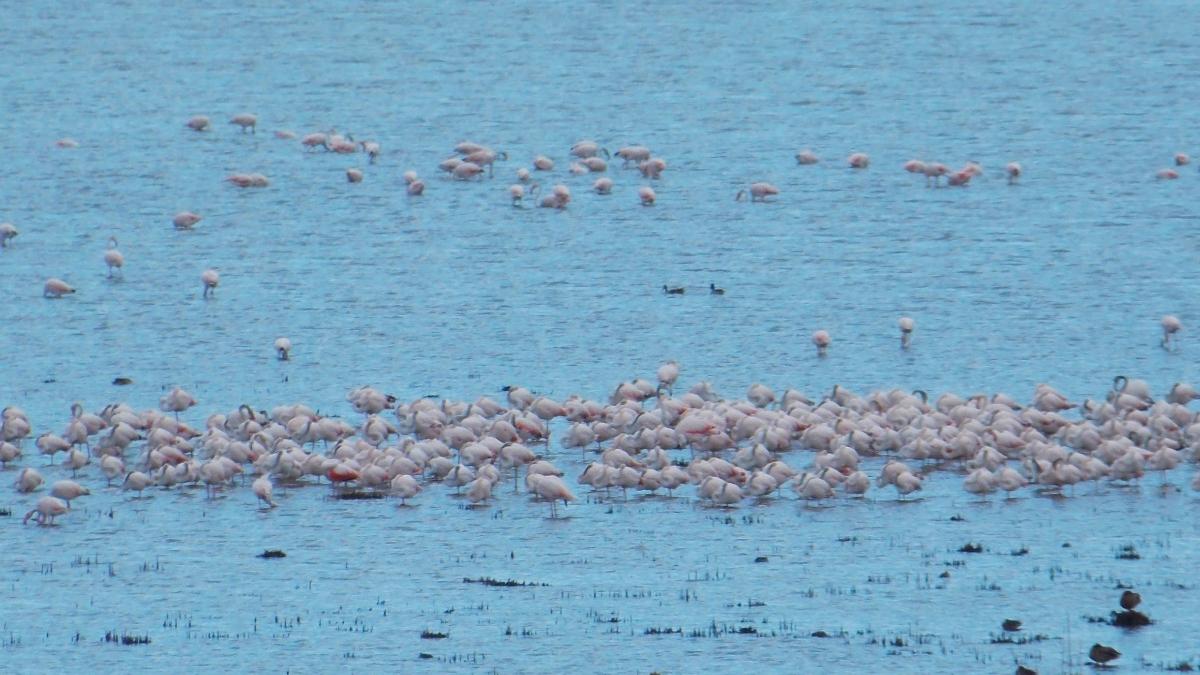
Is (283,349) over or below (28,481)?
below

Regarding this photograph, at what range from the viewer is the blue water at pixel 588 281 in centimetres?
1545

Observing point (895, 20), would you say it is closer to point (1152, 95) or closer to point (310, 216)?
point (1152, 95)

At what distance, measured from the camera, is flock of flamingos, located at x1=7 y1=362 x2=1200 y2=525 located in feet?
60.3

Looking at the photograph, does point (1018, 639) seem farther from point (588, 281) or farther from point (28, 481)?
point (588, 281)

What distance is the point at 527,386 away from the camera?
23.0m

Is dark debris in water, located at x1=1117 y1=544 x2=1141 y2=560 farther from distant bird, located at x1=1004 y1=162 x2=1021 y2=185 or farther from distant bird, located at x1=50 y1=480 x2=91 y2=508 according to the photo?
distant bird, located at x1=1004 y1=162 x2=1021 y2=185

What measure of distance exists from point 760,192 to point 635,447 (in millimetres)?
15158

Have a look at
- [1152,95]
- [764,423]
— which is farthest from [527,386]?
[1152,95]

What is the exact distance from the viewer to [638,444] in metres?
19.3

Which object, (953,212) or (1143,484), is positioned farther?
(953,212)

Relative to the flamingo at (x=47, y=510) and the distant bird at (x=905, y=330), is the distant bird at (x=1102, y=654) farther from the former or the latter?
the distant bird at (x=905, y=330)

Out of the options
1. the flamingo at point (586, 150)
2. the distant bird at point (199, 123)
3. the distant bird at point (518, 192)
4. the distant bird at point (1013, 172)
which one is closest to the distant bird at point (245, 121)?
the distant bird at point (199, 123)

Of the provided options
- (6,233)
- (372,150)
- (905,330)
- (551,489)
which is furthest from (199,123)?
(551,489)

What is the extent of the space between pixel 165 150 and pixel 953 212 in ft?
44.9
